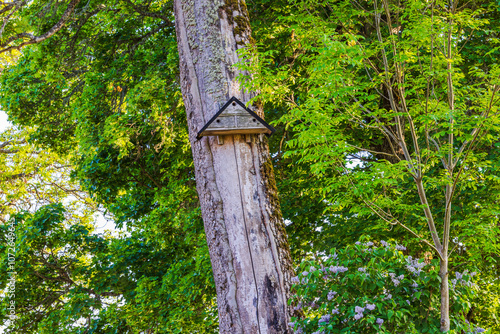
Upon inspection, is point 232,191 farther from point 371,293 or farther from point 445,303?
point 445,303

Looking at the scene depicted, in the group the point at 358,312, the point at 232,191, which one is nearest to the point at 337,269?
the point at 358,312

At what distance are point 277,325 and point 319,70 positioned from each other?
5.36ft

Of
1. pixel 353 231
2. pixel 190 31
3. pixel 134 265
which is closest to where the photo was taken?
pixel 190 31

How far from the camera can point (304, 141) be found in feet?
9.65

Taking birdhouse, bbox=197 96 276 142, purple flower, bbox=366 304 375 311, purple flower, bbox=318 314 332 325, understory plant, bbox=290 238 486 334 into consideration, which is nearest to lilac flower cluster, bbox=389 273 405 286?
understory plant, bbox=290 238 486 334

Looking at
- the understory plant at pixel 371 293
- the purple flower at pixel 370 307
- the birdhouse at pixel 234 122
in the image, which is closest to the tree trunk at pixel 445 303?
the understory plant at pixel 371 293

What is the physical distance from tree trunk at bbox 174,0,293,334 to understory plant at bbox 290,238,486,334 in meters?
0.17

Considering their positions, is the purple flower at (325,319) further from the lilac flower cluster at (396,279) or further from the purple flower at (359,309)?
the lilac flower cluster at (396,279)

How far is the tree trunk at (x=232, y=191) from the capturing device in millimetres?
2629

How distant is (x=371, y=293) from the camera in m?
2.65

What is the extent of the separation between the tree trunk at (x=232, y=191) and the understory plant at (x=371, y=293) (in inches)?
6.8

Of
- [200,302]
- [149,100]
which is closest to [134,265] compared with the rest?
[200,302]

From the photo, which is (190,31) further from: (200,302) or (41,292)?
(41,292)

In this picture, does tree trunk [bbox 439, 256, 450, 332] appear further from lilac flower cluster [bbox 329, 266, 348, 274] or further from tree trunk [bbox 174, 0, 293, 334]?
tree trunk [bbox 174, 0, 293, 334]
